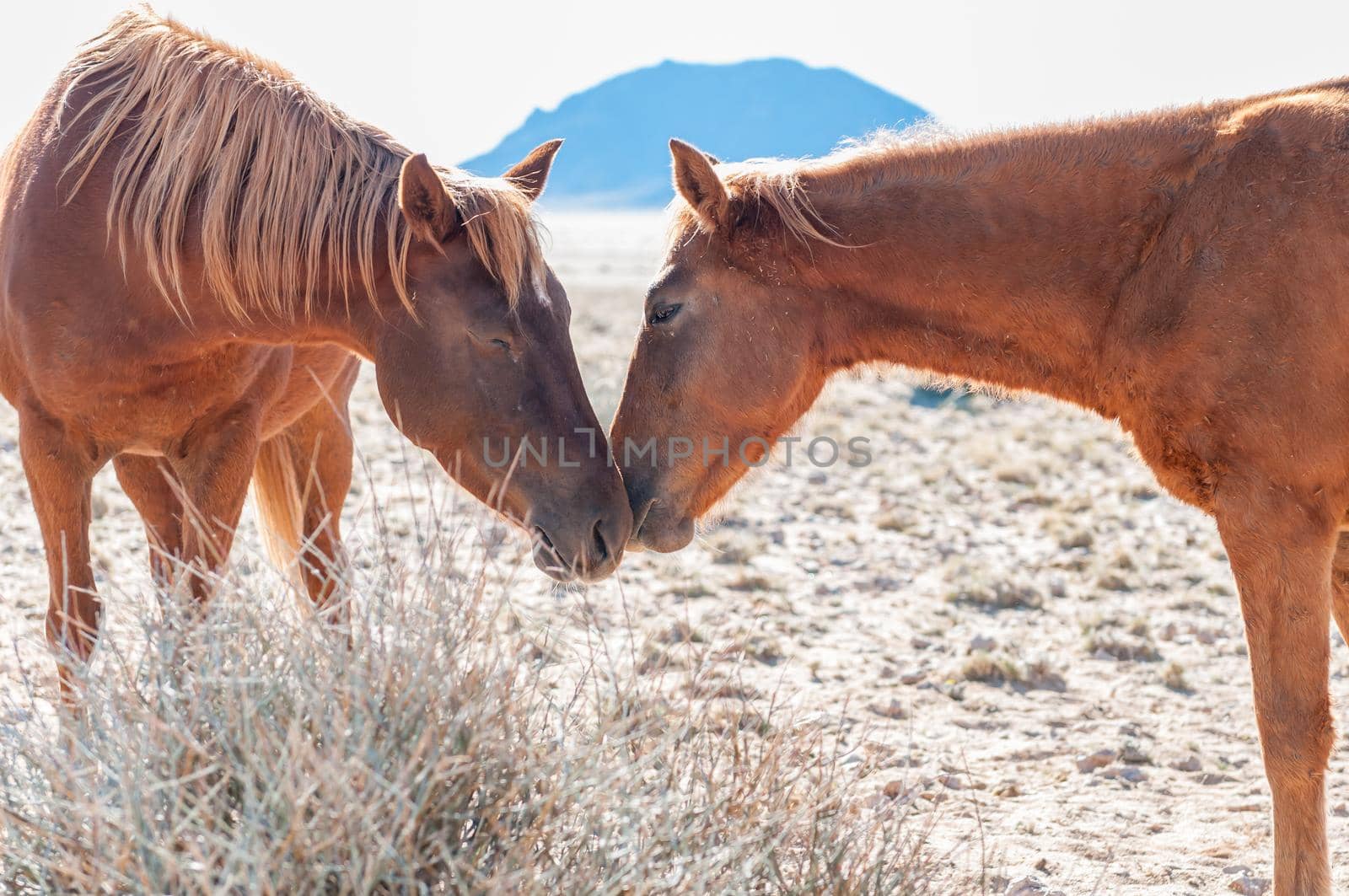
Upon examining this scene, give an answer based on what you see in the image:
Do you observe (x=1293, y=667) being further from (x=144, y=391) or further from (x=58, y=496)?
(x=58, y=496)

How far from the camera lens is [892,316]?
394 cm

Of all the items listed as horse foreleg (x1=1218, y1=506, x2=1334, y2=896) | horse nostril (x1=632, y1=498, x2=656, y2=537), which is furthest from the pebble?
horse nostril (x1=632, y1=498, x2=656, y2=537)

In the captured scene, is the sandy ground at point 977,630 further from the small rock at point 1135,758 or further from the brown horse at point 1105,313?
the brown horse at point 1105,313

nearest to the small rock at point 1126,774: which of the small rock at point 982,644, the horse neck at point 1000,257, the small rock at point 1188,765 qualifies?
the small rock at point 1188,765

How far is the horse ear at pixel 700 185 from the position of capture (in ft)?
12.1

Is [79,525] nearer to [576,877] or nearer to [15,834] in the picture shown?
[15,834]

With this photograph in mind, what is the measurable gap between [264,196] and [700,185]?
4.71ft

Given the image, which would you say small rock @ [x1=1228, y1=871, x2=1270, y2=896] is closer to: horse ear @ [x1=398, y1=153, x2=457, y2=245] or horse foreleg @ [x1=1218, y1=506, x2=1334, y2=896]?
horse foreleg @ [x1=1218, y1=506, x2=1334, y2=896]

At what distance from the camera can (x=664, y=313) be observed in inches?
154

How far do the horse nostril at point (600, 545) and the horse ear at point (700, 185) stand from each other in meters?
1.11

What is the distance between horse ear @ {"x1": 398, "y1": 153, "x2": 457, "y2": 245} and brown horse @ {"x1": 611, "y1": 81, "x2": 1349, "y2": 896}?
0.79 metres

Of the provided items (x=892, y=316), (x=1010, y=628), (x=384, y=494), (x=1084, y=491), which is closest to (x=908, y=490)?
(x=1084, y=491)

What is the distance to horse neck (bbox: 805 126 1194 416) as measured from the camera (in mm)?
3641

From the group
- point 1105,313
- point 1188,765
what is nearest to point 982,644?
point 1188,765
